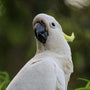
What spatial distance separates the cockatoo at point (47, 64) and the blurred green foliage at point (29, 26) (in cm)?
488

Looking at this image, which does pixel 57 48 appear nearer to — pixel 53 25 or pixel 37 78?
pixel 53 25

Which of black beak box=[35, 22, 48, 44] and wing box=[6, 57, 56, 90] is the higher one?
black beak box=[35, 22, 48, 44]

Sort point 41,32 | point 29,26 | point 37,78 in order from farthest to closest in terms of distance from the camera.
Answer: point 29,26, point 41,32, point 37,78

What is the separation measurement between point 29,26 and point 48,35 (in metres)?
5.95

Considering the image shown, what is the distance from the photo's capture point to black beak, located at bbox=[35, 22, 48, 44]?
3.12 meters

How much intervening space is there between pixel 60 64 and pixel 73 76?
5402mm

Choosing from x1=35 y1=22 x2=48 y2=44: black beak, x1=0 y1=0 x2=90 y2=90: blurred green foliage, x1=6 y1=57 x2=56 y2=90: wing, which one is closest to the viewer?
x1=6 y1=57 x2=56 y2=90: wing

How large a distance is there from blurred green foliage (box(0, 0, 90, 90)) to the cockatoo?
488 cm

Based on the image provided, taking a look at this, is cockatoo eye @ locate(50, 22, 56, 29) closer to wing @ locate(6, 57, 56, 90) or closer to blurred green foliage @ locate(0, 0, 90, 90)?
wing @ locate(6, 57, 56, 90)

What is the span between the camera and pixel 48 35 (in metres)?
3.18

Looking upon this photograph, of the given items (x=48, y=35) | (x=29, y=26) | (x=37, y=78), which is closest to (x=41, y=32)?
(x=48, y=35)

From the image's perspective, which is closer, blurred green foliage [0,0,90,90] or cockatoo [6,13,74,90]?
cockatoo [6,13,74,90]

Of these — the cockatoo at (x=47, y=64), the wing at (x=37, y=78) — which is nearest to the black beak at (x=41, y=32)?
the cockatoo at (x=47, y=64)

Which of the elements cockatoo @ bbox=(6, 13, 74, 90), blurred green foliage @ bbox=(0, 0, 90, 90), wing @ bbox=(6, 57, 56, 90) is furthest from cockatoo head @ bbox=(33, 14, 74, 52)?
blurred green foliage @ bbox=(0, 0, 90, 90)
